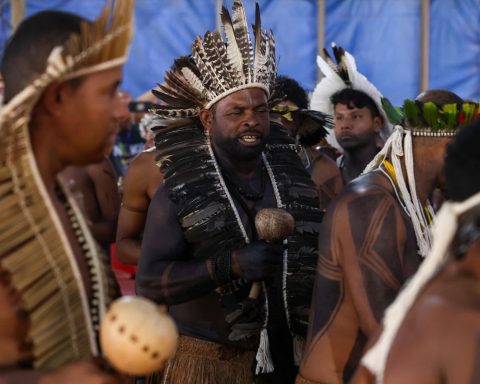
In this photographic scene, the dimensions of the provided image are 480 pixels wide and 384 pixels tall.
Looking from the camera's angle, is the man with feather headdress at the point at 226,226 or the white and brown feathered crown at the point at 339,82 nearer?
the man with feather headdress at the point at 226,226

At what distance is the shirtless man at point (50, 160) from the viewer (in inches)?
97.8

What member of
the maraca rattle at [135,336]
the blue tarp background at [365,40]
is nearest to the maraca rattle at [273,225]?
the maraca rattle at [135,336]

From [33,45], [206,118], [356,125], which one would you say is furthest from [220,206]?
[356,125]

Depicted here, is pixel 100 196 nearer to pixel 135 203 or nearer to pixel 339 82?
pixel 135 203

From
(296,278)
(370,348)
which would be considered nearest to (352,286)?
(296,278)

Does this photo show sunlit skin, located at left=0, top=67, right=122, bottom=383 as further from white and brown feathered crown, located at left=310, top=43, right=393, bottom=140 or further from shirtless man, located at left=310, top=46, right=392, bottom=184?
shirtless man, located at left=310, top=46, right=392, bottom=184

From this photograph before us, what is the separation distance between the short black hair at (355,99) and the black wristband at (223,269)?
2.85 m

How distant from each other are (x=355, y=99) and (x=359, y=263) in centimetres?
336

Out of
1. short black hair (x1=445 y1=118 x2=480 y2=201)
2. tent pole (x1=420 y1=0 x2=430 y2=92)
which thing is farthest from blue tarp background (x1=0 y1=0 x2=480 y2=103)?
short black hair (x1=445 y1=118 x2=480 y2=201)

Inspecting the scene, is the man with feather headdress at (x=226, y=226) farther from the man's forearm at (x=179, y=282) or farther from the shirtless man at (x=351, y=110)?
the shirtless man at (x=351, y=110)

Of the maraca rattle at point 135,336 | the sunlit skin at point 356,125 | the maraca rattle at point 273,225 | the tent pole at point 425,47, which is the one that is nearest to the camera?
the maraca rattle at point 135,336

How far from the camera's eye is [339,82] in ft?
22.2

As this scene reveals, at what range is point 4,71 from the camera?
8.55 ft

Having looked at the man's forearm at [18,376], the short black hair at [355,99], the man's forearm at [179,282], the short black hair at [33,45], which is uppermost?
the short black hair at [33,45]
